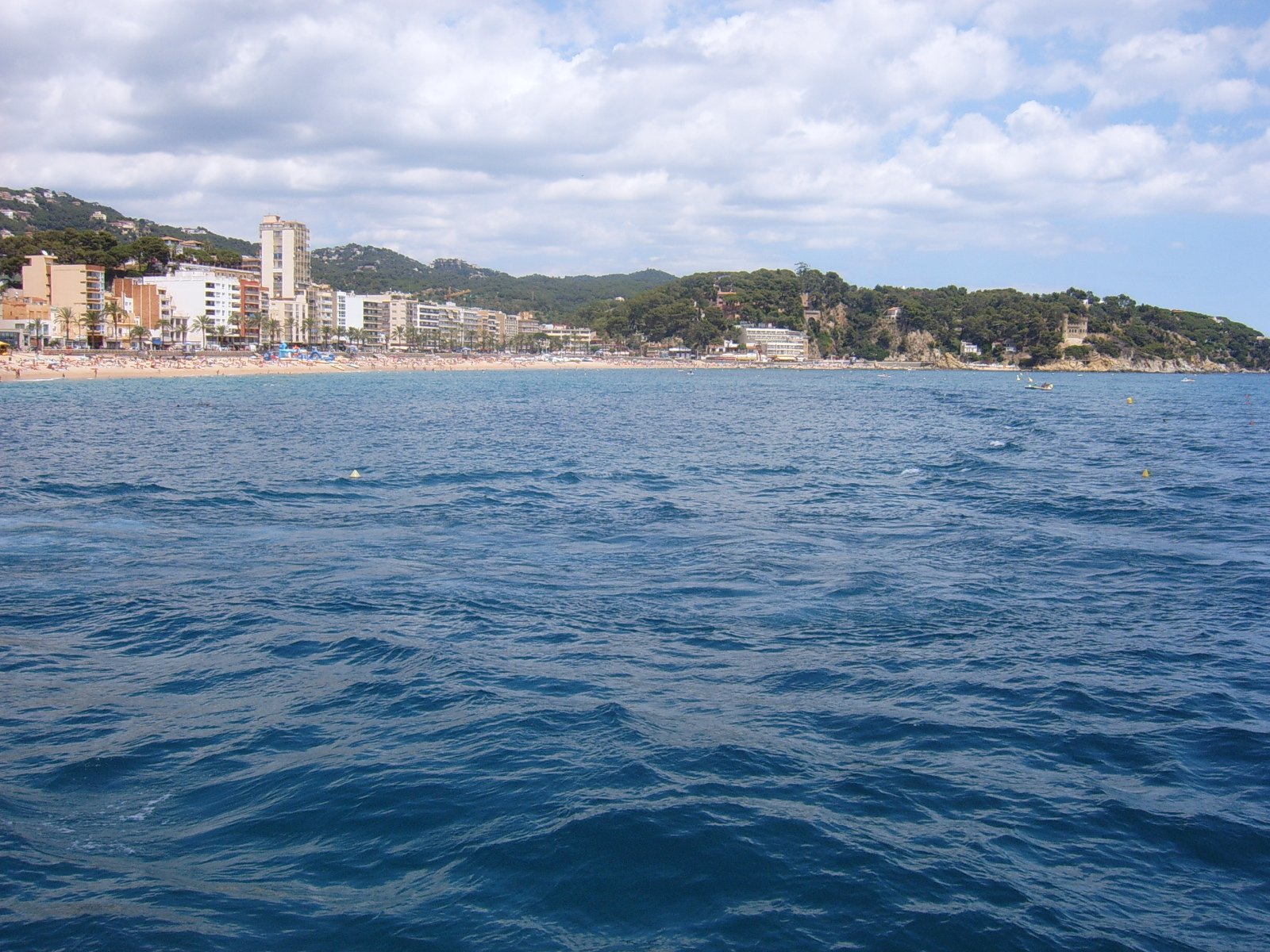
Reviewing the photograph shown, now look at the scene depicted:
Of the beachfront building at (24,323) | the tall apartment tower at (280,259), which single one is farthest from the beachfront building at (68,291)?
the tall apartment tower at (280,259)

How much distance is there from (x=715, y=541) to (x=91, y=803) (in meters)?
10.9

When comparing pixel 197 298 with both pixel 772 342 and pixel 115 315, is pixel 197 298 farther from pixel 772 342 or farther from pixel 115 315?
pixel 772 342

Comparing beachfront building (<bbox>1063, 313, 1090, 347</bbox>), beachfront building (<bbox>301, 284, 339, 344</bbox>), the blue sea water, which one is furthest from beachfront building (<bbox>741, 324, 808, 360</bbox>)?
the blue sea water

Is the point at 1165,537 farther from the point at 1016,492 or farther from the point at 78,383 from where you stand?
the point at 78,383

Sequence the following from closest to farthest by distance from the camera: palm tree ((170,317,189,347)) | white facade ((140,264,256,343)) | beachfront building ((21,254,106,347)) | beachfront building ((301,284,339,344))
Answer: beachfront building ((21,254,106,347)) → white facade ((140,264,256,343)) → palm tree ((170,317,189,347)) → beachfront building ((301,284,339,344))

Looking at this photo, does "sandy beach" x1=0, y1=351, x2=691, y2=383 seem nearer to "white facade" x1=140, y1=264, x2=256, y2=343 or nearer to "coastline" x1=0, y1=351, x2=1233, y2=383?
"coastline" x1=0, y1=351, x2=1233, y2=383

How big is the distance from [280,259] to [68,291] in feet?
202

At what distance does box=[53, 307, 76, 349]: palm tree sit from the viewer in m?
96.0

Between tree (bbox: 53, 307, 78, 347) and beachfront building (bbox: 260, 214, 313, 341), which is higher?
beachfront building (bbox: 260, 214, 313, 341)

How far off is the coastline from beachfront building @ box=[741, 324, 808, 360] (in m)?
Answer: 4.46

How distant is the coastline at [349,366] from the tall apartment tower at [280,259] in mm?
37640

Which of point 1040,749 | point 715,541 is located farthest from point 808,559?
point 1040,749

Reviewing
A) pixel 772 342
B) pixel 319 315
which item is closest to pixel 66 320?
pixel 319 315

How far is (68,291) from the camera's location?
101625mm
